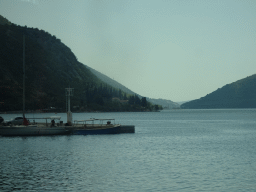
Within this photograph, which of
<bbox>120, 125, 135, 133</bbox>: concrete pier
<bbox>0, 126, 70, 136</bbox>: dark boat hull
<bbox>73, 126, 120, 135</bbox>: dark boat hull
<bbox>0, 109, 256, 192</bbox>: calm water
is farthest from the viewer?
<bbox>120, 125, 135, 133</bbox>: concrete pier

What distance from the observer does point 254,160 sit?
4762 cm

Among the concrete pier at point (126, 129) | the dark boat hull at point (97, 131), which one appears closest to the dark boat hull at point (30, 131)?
the dark boat hull at point (97, 131)

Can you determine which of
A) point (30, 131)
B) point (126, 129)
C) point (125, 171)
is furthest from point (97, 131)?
point (125, 171)

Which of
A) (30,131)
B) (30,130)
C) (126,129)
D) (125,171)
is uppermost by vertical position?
(30,130)

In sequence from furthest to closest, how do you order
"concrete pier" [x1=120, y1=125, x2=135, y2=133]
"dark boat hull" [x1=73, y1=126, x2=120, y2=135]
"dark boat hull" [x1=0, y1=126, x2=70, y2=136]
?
"concrete pier" [x1=120, y1=125, x2=135, y2=133]
"dark boat hull" [x1=73, y1=126, x2=120, y2=135]
"dark boat hull" [x1=0, y1=126, x2=70, y2=136]

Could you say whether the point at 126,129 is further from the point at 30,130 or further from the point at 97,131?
the point at 30,130

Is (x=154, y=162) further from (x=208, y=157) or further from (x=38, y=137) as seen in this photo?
(x=38, y=137)

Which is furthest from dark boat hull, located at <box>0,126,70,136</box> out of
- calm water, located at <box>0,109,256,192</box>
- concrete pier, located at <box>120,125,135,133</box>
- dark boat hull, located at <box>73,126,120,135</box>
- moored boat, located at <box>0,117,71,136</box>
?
calm water, located at <box>0,109,256,192</box>

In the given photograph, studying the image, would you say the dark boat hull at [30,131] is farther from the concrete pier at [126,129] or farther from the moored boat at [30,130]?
the concrete pier at [126,129]

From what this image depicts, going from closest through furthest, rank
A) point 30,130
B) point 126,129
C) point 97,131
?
point 30,130
point 97,131
point 126,129

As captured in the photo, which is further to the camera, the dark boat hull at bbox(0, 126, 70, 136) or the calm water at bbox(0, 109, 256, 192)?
the dark boat hull at bbox(0, 126, 70, 136)

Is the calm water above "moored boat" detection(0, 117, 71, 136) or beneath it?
beneath

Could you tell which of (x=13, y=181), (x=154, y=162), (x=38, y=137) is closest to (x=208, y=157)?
(x=154, y=162)

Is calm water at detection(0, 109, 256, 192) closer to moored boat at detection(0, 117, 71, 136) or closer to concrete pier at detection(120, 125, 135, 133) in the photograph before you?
moored boat at detection(0, 117, 71, 136)
